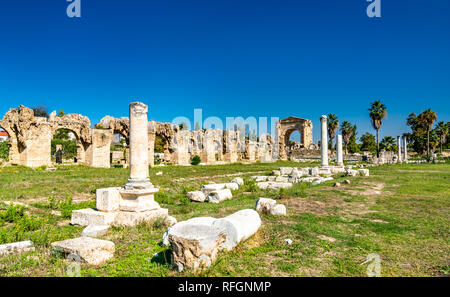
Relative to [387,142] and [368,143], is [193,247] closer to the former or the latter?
[387,142]

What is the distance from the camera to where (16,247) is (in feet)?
13.9

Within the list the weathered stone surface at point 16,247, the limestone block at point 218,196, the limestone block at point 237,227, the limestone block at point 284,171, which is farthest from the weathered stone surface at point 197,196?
the limestone block at point 284,171

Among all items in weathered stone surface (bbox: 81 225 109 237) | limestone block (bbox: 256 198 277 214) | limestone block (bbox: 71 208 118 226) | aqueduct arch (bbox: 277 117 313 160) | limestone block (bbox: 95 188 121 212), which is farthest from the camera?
aqueduct arch (bbox: 277 117 313 160)

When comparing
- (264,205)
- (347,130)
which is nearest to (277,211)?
(264,205)

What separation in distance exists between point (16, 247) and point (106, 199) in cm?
200

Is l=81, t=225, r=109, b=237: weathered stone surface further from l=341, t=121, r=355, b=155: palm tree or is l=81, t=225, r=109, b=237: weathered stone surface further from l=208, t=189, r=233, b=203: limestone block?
l=341, t=121, r=355, b=155: palm tree

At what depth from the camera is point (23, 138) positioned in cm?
2023

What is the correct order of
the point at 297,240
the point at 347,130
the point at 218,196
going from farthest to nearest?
the point at 347,130 < the point at 218,196 < the point at 297,240

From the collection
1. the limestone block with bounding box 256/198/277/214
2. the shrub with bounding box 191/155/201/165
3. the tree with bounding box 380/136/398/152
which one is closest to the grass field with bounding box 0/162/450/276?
the limestone block with bounding box 256/198/277/214

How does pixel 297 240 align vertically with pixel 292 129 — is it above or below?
below

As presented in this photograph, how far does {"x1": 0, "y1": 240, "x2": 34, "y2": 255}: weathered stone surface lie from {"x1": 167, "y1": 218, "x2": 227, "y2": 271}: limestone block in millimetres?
2507

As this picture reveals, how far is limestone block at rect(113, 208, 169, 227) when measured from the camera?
19.4ft
